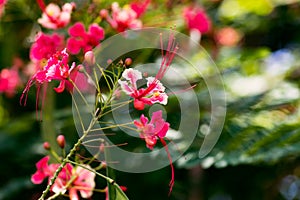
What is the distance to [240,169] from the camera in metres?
2.42

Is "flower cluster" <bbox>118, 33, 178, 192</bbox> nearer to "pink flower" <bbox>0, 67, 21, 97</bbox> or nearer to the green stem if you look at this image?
the green stem

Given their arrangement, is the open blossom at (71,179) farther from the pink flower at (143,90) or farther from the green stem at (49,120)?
the green stem at (49,120)


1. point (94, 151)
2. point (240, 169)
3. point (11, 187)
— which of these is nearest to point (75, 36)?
point (94, 151)

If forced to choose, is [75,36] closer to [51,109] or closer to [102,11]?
[102,11]

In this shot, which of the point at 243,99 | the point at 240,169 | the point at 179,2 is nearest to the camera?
the point at 243,99

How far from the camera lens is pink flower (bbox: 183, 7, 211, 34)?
85.7 inches

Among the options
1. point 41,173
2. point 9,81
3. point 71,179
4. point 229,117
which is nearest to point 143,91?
point 71,179

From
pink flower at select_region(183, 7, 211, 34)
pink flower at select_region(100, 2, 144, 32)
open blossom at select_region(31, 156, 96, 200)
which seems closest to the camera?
open blossom at select_region(31, 156, 96, 200)

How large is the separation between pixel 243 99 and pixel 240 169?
489 mm

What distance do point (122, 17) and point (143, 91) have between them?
53 cm

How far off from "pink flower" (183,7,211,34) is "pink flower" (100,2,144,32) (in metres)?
0.38

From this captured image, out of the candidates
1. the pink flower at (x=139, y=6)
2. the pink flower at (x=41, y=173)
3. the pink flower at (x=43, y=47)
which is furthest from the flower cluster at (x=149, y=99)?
the pink flower at (x=139, y=6)

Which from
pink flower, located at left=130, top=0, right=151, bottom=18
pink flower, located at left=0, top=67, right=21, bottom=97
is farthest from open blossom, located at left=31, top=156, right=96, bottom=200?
pink flower, located at left=0, top=67, right=21, bottom=97

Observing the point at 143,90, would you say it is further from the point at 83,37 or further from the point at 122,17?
the point at 122,17
